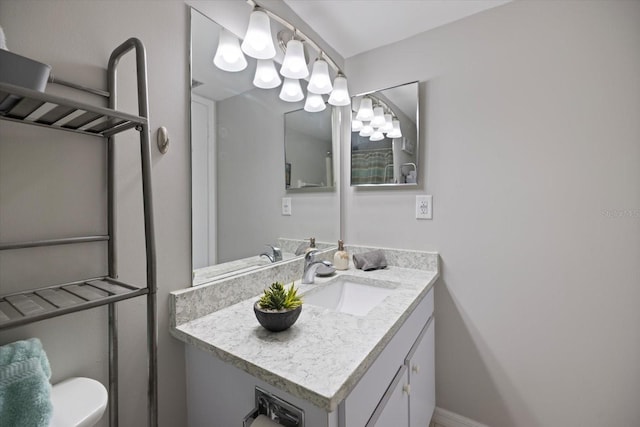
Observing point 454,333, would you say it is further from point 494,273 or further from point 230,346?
point 230,346

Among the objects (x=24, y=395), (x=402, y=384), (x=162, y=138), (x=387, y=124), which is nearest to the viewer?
(x=24, y=395)

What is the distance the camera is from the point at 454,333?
1.48 meters

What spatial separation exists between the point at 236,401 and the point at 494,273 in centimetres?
128

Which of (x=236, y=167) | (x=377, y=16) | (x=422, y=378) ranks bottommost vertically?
(x=422, y=378)

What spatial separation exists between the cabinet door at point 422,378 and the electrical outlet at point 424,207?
0.56 meters

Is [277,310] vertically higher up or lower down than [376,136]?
lower down

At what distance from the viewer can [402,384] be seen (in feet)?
3.32

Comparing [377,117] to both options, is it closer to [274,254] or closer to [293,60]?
[293,60]

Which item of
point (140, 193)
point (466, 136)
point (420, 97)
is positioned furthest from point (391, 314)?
point (420, 97)

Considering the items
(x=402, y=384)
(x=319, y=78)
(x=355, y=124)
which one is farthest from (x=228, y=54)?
(x=402, y=384)

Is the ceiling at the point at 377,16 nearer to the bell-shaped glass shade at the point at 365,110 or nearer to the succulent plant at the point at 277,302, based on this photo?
the bell-shaped glass shade at the point at 365,110

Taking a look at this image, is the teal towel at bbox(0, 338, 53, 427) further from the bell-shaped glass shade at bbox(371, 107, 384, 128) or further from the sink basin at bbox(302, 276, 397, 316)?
the bell-shaped glass shade at bbox(371, 107, 384, 128)

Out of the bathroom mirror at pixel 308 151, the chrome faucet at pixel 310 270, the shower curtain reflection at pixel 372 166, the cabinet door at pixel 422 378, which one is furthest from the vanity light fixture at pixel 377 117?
the cabinet door at pixel 422 378

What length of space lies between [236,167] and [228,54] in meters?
0.43
